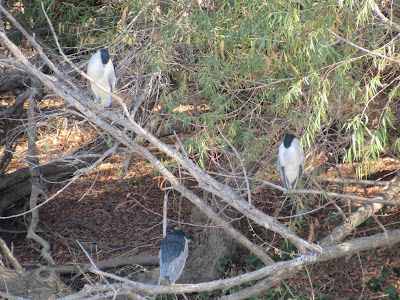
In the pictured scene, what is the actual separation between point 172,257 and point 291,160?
137cm

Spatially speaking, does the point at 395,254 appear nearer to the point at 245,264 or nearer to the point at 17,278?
the point at 245,264

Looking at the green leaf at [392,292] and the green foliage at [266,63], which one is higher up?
the green foliage at [266,63]

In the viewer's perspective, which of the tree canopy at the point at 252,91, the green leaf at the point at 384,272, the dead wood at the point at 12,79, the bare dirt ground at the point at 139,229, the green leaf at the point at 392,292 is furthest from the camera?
the dead wood at the point at 12,79

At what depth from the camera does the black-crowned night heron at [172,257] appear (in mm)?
4355

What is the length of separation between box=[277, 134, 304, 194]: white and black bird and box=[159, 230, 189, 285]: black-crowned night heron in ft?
3.77

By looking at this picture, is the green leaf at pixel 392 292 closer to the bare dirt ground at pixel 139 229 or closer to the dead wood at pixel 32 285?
the bare dirt ground at pixel 139 229

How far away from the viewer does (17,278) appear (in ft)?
15.8

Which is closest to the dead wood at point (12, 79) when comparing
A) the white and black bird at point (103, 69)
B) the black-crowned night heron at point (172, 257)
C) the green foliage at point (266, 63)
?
the green foliage at point (266, 63)

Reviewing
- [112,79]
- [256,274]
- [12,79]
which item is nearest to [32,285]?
[112,79]

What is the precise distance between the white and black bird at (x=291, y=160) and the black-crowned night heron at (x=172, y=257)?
1.15m

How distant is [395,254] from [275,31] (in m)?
3.44

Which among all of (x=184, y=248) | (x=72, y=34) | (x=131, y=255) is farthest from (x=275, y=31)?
(x=131, y=255)

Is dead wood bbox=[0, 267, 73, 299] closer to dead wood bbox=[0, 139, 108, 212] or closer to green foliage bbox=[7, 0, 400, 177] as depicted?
dead wood bbox=[0, 139, 108, 212]

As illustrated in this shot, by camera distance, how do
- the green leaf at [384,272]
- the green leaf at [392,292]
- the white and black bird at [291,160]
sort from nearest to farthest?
the white and black bird at [291,160] → the green leaf at [392,292] → the green leaf at [384,272]
